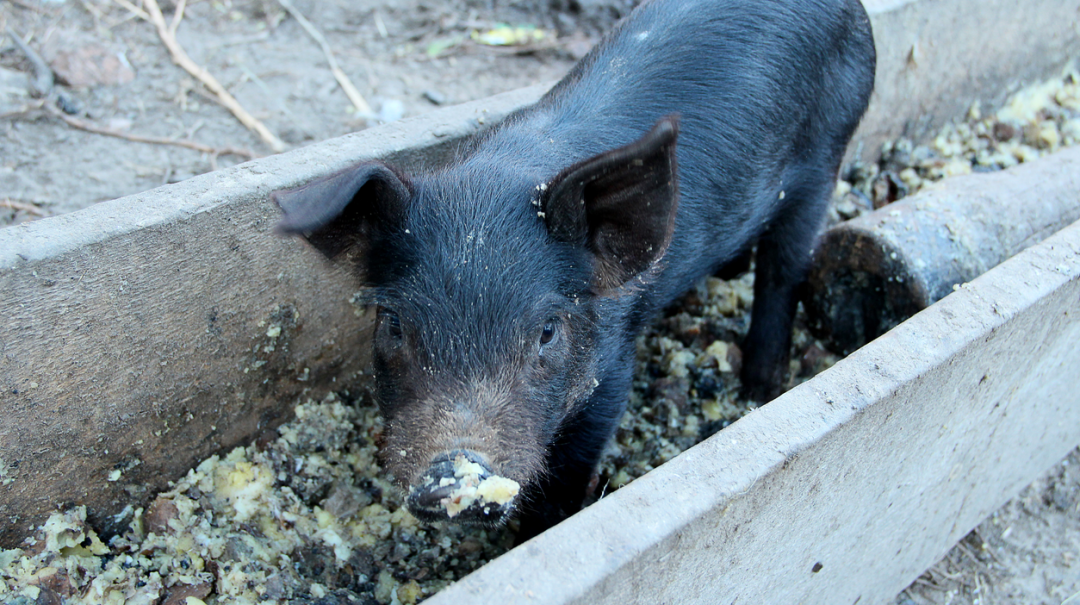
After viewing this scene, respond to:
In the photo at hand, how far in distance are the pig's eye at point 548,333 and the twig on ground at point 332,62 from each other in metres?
3.14

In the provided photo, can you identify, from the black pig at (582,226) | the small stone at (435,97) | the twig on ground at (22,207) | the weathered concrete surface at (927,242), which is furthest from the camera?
the small stone at (435,97)

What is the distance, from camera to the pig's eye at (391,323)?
8.47 ft

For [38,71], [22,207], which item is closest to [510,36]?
[38,71]

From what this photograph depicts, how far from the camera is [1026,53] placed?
5.54 meters

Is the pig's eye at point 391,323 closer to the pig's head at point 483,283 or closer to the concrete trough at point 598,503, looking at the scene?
the pig's head at point 483,283

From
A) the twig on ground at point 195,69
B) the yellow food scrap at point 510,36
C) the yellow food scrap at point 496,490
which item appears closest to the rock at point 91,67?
the twig on ground at point 195,69

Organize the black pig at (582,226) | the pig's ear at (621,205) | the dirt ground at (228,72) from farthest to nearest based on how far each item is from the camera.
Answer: the dirt ground at (228,72) → the black pig at (582,226) → the pig's ear at (621,205)

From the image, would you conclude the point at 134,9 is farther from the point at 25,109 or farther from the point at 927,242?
the point at 927,242

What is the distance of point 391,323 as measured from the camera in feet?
8.54

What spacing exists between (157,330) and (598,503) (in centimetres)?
176

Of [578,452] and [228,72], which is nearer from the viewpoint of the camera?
[578,452]

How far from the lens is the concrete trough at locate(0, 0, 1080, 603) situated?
207 cm

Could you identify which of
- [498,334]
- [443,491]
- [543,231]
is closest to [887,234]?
[543,231]

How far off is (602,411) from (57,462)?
6.16ft
